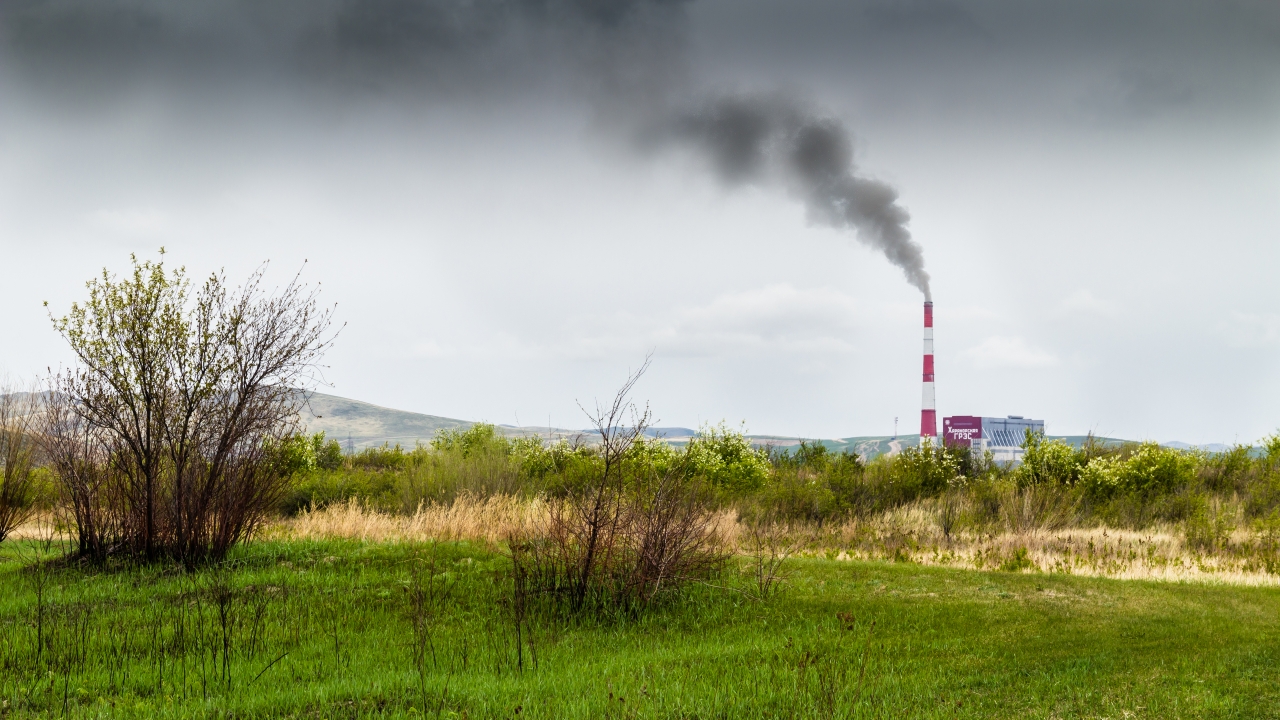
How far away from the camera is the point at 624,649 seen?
7609 mm

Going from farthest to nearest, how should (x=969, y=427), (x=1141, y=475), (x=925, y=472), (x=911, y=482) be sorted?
(x=969, y=427) → (x=925, y=472) → (x=911, y=482) → (x=1141, y=475)

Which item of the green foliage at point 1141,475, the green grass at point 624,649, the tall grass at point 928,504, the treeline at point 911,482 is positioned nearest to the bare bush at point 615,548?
the green grass at point 624,649

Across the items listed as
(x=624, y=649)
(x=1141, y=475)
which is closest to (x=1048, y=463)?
(x=1141, y=475)

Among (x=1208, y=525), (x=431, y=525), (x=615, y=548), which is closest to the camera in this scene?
(x=615, y=548)

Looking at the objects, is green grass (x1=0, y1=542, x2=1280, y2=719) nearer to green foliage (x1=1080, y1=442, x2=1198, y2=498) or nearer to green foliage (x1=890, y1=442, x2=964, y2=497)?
green foliage (x1=1080, y1=442, x2=1198, y2=498)

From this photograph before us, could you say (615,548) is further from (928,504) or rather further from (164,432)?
(928,504)

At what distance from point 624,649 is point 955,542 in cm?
1232

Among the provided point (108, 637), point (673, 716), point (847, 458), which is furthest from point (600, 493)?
point (847, 458)

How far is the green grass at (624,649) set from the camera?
5.71 meters

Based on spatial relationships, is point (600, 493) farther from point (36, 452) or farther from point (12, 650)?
point (36, 452)

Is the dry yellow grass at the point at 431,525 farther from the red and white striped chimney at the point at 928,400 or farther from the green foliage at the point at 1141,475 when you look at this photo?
the red and white striped chimney at the point at 928,400

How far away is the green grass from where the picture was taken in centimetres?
571

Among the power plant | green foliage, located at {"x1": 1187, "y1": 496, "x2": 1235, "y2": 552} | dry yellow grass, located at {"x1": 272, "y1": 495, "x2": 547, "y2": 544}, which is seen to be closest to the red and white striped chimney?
the power plant

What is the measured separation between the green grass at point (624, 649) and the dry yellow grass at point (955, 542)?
250 cm
